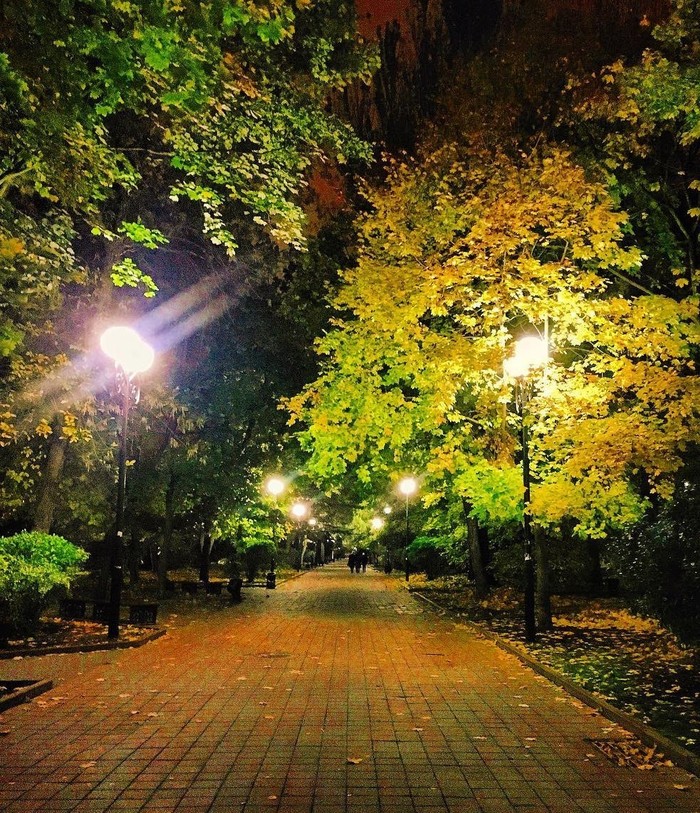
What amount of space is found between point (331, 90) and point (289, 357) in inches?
566

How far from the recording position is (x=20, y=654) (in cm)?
1162

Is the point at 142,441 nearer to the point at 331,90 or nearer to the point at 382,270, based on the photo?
the point at 382,270

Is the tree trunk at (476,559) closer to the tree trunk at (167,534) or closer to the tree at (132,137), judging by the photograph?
the tree trunk at (167,534)

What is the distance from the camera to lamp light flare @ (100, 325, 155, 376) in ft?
42.8

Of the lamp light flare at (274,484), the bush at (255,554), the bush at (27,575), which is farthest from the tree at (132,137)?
the bush at (255,554)

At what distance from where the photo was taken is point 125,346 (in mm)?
13070

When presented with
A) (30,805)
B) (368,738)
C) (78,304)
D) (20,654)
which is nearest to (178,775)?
(30,805)

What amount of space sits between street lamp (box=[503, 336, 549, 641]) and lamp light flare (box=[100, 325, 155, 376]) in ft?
24.4

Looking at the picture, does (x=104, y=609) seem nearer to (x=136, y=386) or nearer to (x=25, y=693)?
(x=136, y=386)

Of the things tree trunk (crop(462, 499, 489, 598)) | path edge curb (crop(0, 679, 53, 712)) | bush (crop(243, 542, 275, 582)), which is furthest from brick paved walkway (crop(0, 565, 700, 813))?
bush (crop(243, 542, 275, 582))

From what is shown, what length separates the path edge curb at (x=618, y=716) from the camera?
6.11m

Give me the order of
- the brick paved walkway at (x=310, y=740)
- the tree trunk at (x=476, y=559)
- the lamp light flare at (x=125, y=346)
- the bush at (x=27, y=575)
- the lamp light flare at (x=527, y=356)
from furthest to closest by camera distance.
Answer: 1. the tree trunk at (x=476, y=559)
2. the lamp light flare at (x=527, y=356)
3. the lamp light flare at (x=125, y=346)
4. the bush at (x=27, y=575)
5. the brick paved walkway at (x=310, y=740)

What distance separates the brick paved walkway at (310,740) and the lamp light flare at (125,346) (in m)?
5.55

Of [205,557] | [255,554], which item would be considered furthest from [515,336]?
[255,554]
